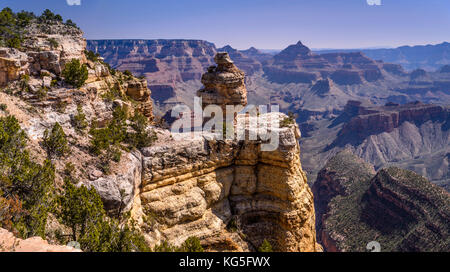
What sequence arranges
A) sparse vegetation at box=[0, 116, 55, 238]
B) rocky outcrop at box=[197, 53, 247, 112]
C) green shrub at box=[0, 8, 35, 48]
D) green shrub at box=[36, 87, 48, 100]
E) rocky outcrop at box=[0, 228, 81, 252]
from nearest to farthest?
rocky outcrop at box=[0, 228, 81, 252], sparse vegetation at box=[0, 116, 55, 238], green shrub at box=[36, 87, 48, 100], green shrub at box=[0, 8, 35, 48], rocky outcrop at box=[197, 53, 247, 112]

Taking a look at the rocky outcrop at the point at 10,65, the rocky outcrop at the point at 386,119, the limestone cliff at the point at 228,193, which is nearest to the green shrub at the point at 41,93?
the rocky outcrop at the point at 10,65

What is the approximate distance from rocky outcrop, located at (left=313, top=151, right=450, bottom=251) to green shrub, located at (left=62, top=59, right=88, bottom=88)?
53419 mm

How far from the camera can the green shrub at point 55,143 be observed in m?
16.6

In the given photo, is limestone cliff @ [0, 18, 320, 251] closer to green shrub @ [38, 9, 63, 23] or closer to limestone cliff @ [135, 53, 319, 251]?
limestone cliff @ [135, 53, 319, 251]

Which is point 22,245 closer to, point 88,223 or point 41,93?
point 88,223

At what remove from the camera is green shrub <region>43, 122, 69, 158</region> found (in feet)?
54.4

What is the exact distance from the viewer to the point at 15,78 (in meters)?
19.7

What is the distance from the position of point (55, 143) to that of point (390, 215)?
221ft

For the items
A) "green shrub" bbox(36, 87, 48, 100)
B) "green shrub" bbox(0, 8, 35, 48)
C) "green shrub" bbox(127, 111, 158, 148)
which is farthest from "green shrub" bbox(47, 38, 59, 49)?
"green shrub" bbox(127, 111, 158, 148)

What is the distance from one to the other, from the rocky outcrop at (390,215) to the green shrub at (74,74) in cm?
5342

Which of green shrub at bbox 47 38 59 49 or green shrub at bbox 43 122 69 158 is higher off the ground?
green shrub at bbox 47 38 59 49

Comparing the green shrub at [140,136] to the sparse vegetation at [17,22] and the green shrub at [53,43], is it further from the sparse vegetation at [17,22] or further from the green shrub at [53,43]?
the sparse vegetation at [17,22]

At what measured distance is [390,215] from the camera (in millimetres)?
60688
